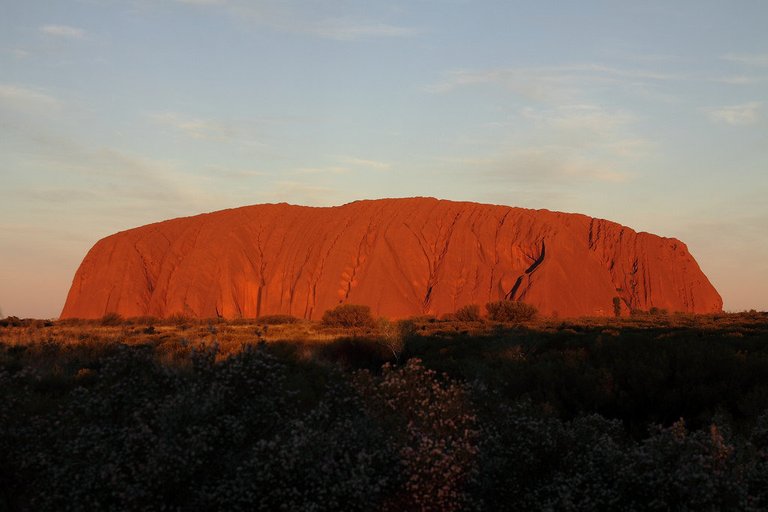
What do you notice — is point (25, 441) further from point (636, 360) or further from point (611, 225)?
point (611, 225)

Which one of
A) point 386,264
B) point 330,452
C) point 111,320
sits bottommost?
point 330,452

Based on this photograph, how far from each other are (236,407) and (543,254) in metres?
68.3

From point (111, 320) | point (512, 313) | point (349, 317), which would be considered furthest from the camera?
point (111, 320)

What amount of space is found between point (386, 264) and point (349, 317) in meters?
28.6

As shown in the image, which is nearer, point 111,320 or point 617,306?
point 111,320

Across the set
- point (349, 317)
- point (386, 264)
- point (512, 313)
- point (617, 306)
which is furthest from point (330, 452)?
point (386, 264)

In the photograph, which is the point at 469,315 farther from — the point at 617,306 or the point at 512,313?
the point at 617,306

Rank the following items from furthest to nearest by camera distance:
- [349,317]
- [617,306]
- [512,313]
Answer: [617,306] < [512,313] < [349,317]

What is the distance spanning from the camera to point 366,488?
23.7ft

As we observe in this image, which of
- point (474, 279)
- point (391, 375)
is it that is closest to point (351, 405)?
point (391, 375)

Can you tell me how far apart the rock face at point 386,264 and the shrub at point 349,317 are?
20651mm

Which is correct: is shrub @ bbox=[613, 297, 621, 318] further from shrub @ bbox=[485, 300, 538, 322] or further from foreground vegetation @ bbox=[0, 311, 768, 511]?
foreground vegetation @ bbox=[0, 311, 768, 511]

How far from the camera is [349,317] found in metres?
46.4

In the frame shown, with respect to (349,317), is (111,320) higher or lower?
lower
